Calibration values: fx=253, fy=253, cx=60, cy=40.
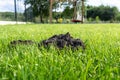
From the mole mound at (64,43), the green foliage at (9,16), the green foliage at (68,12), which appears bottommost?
the mole mound at (64,43)

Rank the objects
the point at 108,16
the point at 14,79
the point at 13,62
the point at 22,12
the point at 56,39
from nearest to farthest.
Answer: the point at 14,79
the point at 13,62
the point at 56,39
the point at 22,12
the point at 108,16

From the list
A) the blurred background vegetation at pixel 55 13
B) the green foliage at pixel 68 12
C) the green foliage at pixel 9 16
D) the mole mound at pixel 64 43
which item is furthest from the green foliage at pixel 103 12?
the mole mound at pixel 64 43

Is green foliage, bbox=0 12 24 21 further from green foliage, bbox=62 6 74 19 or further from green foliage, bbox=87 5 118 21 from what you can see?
green foliage, bbox=87 5 118 21

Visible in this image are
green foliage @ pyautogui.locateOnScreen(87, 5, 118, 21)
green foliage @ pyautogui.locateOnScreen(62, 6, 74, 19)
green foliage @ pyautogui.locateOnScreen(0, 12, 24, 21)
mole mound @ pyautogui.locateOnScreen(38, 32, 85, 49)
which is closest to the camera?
mole mound @ pyautogui.locateOnScreen(38, 32, 85, 49)

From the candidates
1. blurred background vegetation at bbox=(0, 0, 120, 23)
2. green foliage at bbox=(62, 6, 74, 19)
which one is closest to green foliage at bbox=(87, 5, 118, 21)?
blurred background vegetation at bbox=(0, 0, 120, 23)

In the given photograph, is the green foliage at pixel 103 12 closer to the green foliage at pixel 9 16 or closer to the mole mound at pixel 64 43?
the green foliage at pixel 9 16

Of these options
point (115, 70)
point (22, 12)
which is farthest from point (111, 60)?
point (22, 12)

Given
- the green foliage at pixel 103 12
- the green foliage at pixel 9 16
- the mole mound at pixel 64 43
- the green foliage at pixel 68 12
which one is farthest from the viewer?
the green foliage at pixel 103 12

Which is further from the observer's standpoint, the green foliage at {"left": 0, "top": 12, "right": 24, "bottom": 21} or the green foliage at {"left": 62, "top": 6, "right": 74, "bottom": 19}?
the green foliage at {"left": 62, "top": 6, "right": 74, "bottom": 19}

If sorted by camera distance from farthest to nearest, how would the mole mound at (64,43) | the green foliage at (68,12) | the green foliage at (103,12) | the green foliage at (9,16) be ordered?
the green foliage at (103,12), the green foliage at (68,12), the green foliage at (9,16), the mole mound at (64,43)

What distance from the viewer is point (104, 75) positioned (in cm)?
111

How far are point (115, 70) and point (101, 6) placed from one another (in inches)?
1702

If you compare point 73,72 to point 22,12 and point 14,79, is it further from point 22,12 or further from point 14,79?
point 22,12

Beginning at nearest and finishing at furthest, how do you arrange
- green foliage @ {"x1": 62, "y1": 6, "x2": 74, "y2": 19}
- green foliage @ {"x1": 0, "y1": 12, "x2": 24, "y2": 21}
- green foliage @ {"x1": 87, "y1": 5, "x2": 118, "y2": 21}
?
green foliage @ {"x1": 0, "y1": 12, "x2": 24, "y2": 21}
green foliage @ {"x1": 62, "y1": 6, "x2": 74, "y2": 19}
green foliage @ {"x1": 87, "y1": 5, "x2": 118, "y2": 21}
